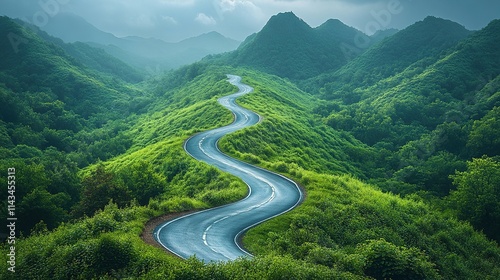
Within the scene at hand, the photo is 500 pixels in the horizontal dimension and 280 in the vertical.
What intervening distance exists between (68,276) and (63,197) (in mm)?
30585

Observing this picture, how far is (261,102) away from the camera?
115062mm

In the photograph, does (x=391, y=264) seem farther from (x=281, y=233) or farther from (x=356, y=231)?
(x=356, y=231)

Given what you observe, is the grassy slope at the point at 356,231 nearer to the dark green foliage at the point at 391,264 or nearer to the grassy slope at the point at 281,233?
the grassy slope at the point at 281,233

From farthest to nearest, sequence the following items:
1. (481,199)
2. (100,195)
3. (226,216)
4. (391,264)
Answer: (481,199) → (100,195) → (226,216) → (391,264)

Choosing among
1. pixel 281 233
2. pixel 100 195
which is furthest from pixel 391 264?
pixel 100 195

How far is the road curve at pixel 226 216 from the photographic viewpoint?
1093 inches

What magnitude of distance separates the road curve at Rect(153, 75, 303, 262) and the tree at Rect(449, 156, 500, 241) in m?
24.0

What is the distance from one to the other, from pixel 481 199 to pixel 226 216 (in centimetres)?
3535

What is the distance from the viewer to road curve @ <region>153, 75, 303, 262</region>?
2775 cm

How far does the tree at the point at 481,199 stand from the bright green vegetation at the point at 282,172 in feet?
0.55

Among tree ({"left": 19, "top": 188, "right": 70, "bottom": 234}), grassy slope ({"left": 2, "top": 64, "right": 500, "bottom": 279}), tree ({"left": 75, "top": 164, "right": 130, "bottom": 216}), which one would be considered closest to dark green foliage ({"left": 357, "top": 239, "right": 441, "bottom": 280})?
grassy slope ({"left": 2, "top": 64, "right": 500, "bottom": 279})

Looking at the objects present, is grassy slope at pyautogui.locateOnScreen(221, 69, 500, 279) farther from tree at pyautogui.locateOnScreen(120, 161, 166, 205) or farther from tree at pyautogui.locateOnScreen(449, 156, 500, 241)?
tree at pyautogui.locateOnScreen(120, 161, 166, 205)

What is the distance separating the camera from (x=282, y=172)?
54.0m

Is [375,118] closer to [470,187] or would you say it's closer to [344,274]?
[470,187]
